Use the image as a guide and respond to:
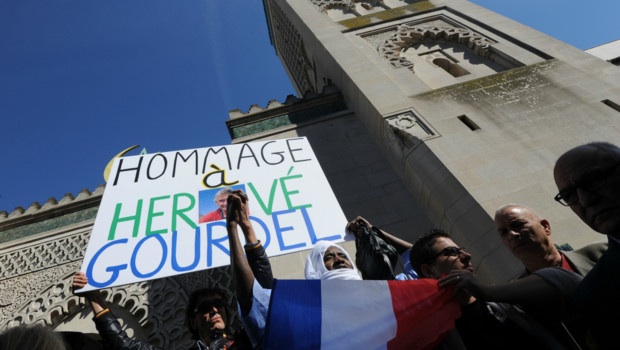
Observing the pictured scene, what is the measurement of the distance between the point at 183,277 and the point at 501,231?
13.3ft

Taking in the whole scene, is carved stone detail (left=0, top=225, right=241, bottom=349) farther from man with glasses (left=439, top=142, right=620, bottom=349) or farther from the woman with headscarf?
man with glasses (left=439, top=142, right=620, bottom=349)

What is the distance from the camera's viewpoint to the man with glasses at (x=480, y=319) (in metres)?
1.27

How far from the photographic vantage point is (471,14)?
21.7 feet

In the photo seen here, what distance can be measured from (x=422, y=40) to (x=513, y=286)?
20.2 ft

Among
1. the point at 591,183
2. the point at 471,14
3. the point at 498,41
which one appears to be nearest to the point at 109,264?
the point at 591,183

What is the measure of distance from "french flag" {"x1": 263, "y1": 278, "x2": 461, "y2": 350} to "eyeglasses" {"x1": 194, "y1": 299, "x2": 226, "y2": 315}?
712 millimetres

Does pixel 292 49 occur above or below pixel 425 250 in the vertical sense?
above

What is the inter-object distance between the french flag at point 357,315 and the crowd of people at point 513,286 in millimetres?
59

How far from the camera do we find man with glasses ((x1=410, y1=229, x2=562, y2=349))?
1.27m

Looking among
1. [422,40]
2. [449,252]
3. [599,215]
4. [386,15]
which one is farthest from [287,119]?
[599,215]

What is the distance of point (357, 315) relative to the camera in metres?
1.38

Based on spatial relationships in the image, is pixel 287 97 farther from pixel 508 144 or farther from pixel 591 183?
pixel 591 183

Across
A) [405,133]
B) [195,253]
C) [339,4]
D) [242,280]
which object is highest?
[339,4]

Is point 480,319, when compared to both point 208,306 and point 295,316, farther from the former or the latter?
point 208,306
